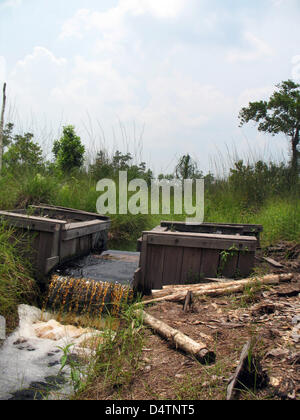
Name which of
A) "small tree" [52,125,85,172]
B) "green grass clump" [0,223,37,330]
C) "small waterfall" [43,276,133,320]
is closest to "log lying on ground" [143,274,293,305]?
"small waterfall" [43,276,133,320]

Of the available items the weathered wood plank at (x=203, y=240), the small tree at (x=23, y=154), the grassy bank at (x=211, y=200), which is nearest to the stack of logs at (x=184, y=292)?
the weathered wood plank at (x=203, y=240)

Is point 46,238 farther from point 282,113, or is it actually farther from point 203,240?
point 282,113

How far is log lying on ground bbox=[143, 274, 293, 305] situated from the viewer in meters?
2.95

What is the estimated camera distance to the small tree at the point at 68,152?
9.56 meters

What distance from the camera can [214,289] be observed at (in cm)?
302

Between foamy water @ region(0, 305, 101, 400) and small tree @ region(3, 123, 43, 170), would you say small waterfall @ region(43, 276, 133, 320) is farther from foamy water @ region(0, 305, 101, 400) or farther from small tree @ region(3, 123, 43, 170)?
small tree @ region(3, 123, 43, 170)

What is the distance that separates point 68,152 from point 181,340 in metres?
8.37

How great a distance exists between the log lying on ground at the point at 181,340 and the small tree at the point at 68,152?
7.61m

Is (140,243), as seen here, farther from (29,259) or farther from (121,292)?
(29,259)

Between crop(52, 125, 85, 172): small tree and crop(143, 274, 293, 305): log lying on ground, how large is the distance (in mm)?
6949

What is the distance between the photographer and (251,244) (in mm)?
3596

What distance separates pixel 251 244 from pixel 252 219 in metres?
2.92

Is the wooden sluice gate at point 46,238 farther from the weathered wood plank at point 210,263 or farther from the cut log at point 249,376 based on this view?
the cut log at point 249,376
